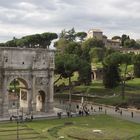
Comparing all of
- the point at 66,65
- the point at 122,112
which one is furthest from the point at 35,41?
the point at 122,112

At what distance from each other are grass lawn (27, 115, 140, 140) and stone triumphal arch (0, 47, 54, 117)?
716 centimetres

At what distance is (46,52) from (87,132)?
20.8m

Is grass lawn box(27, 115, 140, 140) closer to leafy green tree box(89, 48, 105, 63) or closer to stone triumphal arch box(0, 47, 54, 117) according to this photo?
stone triumphal arch box(0, 47, 54, 117)

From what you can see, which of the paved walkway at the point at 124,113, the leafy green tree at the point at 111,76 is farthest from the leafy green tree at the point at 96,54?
the paved walkway at the point at 124,113

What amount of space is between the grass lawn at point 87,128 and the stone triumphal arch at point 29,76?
23.5ft

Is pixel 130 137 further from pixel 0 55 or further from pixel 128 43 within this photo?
pixel 128 43

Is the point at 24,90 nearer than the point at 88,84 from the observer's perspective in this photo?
Yes

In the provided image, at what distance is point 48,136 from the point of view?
151 feet

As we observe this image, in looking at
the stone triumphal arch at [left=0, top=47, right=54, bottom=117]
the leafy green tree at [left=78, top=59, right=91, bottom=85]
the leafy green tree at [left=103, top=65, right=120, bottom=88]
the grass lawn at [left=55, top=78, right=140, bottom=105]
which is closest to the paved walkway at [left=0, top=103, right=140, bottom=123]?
the stone triumphal arch at [left=0, top=47, right=54, bottom=117]

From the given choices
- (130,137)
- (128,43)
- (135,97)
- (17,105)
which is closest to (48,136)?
(130,137)

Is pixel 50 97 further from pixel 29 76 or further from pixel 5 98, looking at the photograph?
pixel 5 98

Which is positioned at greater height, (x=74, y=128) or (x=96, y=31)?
(x=96, y=31)

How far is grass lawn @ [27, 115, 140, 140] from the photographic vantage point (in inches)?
1784

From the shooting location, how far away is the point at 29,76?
208ft
